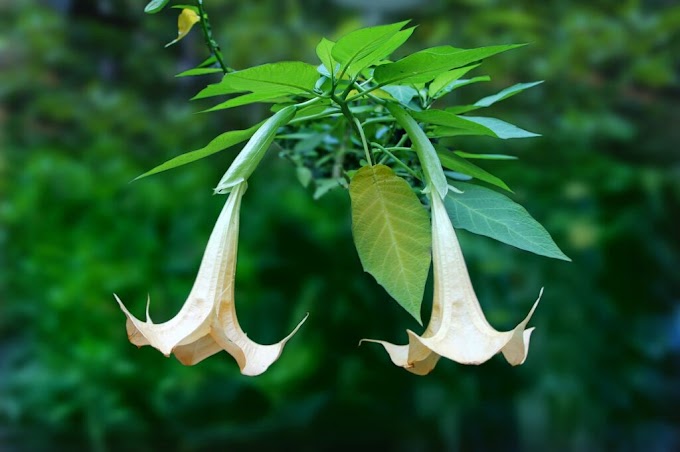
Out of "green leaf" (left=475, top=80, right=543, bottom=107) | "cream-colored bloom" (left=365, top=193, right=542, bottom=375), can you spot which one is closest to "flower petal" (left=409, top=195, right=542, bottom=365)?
"cream-colored bloom" (left=365, top=193, right=542, bottom=375)

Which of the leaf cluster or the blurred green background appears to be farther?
the blurred green background

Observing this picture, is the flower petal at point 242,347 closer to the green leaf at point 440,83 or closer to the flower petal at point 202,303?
the flower petal at point 202,303

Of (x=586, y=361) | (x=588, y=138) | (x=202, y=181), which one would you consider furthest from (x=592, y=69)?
(x=202, y=181)

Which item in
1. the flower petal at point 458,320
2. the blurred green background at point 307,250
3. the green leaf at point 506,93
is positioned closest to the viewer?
the flower petal at point 458,320

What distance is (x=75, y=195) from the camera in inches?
45.8

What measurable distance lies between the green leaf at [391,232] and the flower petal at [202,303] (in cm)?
5

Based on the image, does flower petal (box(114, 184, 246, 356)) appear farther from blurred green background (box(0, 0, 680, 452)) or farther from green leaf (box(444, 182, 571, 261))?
blurred green background (box(0, 0, 680, 452))

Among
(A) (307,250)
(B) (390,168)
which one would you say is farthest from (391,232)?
(A) (307,250)

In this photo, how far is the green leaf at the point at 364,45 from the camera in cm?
24

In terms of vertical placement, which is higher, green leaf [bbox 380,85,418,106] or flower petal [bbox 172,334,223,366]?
green leaf [bbox 380,85,418,106]

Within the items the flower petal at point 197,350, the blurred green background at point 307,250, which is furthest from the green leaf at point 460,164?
the blurred green background at point 307,250

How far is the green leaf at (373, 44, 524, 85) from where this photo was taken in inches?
9.7

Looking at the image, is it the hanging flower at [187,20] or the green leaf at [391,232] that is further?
the hanging flower at [187,20]

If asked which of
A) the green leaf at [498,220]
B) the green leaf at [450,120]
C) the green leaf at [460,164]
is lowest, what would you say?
the green leaf at [498,220]
